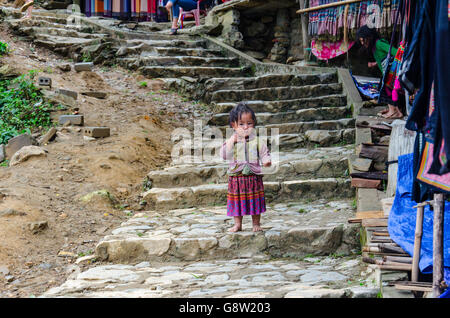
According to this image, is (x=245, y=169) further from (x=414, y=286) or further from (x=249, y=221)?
(x=414, y=286)

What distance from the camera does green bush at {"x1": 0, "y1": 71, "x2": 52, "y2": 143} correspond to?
6.96 m

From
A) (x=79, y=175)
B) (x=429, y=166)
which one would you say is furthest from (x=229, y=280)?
(x=79, y=175)

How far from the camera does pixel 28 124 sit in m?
7.07

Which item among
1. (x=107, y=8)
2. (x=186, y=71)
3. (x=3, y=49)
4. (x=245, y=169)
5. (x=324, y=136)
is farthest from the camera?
(x=107, y=8)

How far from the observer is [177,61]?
1005 centimetres

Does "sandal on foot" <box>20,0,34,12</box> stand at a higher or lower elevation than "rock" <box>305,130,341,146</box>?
higher

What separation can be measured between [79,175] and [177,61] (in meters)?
4.98

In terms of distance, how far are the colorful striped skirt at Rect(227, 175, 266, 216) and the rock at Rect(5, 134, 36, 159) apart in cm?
352

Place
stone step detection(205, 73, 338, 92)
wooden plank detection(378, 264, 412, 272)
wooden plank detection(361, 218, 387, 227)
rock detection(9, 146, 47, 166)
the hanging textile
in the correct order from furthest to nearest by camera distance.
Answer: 1. the hanging textile
2. stone step detection(205, 73, 338, 92)
3. rock detection(9, 146, 47, 166)
4. wooden plank detection(361, 218, 387, 227)
5. wooden plank detection(378, 264, 412, 272)

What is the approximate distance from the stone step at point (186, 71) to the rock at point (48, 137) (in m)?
3.43

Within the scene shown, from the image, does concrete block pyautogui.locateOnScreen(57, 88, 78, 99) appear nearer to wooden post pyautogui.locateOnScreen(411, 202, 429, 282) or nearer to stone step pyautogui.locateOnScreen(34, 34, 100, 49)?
stone step pyautogui.locateOnScreen(34, 34, 100, 49)

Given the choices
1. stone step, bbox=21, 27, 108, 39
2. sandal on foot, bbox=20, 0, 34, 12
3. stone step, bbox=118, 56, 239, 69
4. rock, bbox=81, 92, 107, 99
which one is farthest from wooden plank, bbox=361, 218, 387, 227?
sandal on foot, bbox=20, 0, 34, 12

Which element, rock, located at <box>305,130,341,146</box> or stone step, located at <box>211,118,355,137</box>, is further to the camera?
stone step, located at <box>211,118,355,137</box>
